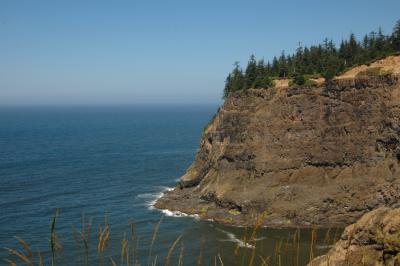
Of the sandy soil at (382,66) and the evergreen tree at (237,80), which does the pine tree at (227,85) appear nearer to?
the evergreen tree at (237,80)

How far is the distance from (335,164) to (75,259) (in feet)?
112

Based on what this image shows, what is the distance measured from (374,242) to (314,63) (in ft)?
224

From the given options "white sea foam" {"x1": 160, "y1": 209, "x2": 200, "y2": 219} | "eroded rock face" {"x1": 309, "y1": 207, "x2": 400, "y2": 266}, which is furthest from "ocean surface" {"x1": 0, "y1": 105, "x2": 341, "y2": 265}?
"eroded rock face" {"x1": 309, "y1": 207, "x2": 400, "y2": 266}

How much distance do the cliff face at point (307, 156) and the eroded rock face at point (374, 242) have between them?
43.3 metres

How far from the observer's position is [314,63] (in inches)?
3120

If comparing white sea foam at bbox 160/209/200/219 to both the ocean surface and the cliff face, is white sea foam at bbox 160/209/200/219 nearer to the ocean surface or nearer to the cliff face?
the ocean surface

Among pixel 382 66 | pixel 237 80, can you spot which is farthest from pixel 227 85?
pixel 382 66

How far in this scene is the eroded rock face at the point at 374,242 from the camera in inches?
490

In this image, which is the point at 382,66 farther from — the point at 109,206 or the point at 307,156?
the point at 109,206

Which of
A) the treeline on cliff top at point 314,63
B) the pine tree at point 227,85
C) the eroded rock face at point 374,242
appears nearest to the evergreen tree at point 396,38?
the treeline on cliff top at point 314,63

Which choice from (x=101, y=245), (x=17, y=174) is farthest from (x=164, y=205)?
(x=101, y=245)

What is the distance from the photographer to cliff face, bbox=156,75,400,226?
58.8 metres

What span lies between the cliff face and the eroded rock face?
4330 cm

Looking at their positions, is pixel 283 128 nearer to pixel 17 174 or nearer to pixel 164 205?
pixel 164 205
